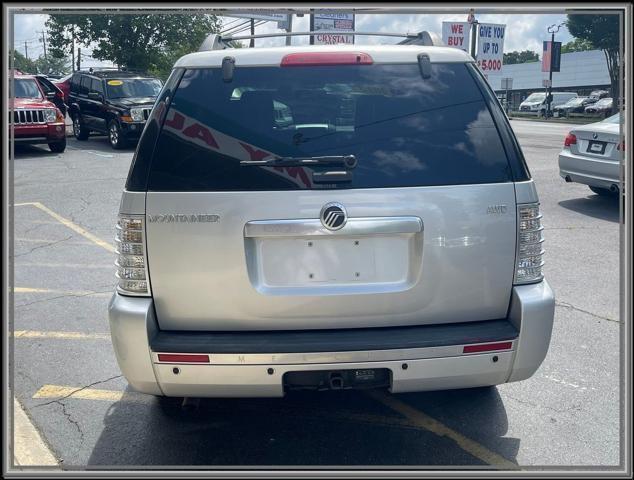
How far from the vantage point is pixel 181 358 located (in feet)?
10.5

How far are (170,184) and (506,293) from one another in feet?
5.55

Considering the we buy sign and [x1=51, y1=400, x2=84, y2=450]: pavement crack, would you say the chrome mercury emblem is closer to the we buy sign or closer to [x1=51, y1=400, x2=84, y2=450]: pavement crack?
[x1=51, y1=400, x2=84, y2=450]: pavement crack

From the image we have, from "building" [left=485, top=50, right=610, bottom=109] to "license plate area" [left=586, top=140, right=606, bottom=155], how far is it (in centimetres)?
4099

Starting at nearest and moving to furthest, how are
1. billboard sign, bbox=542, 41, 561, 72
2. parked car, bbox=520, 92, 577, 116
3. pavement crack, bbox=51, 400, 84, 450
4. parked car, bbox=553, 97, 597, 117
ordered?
1. pavement crack, bbox=51, 400, 84, 450
2. billboard sign, bbox=542, 41, 561, 72
3. parked car, bbox=553, 97, 597, 117
4. parked car, bbox=520, 92, 577, 116

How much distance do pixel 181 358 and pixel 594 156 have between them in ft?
29.7

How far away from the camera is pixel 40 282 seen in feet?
23.1

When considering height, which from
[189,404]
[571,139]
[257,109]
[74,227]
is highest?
[257,109]

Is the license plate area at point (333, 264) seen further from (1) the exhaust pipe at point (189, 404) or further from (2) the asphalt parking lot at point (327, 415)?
(1) the exhaust pipe at point (189, 404)

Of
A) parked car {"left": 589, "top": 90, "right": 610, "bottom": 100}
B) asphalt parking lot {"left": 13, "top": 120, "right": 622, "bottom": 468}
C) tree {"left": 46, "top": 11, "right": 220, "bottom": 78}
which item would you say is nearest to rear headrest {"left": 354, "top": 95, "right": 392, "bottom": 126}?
asphalt parking lot {"left": 13, "top": 120, "right": 622, "bottom": 468}

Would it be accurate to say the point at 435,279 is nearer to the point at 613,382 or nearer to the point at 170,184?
the point at 170,184

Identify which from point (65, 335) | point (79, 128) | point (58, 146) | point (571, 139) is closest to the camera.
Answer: point (65, 335)

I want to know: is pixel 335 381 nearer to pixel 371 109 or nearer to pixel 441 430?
pixel 441 430

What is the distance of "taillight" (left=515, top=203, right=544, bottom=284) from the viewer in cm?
332

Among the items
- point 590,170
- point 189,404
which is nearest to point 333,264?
point 189,404
